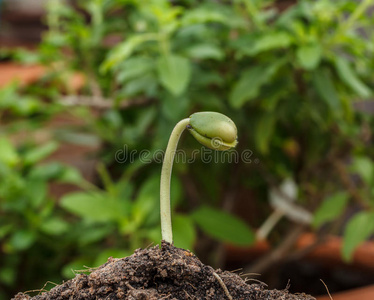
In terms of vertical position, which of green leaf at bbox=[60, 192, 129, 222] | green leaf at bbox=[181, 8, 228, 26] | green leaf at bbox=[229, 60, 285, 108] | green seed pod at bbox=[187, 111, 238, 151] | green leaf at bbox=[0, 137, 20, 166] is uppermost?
green leaf at bbox=[181, 8, 228, 26]

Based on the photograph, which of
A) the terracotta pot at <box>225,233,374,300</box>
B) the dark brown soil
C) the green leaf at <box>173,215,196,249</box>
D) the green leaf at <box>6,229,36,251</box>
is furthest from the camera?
the terracotta pot at <box>225,233,374,300</box>

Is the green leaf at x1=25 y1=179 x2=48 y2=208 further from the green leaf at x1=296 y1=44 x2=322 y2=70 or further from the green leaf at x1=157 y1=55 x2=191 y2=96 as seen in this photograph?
the green leaf at x1=296 y1=44 x2=322 y2=70

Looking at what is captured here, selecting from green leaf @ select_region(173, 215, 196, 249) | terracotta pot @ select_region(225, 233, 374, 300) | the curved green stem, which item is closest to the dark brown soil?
the curved green stem

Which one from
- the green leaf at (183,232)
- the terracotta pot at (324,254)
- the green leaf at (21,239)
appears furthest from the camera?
the terracotta pot at (324,254)

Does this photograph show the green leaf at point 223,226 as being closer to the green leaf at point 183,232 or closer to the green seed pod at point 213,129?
→ the green leaf at point 183,232

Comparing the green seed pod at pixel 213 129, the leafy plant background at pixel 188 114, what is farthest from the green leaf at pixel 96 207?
the green seed pod at pixel 213 129

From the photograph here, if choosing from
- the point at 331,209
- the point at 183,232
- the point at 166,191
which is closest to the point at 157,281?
the point at 166,191
